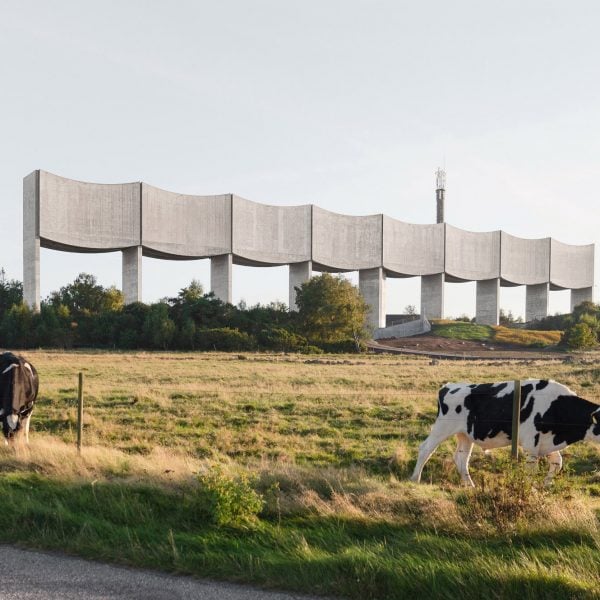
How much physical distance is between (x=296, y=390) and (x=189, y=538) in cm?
1652

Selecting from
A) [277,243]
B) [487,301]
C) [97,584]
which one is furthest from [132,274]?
[97,584]

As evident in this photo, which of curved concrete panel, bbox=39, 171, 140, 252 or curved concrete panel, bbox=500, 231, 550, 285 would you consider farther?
curved concrete panel, bbox=500, 231, 550, 285

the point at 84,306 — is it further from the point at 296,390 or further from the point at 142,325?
the point at 296,390

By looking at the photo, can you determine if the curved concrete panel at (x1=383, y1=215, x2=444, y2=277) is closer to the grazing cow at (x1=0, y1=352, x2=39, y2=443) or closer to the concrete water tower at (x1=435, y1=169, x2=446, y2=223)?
the concrete water tower at (x1=435, y1=169, x2=446, y2=223)

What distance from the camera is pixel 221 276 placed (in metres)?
71.8

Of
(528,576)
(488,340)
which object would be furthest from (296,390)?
(488,340)

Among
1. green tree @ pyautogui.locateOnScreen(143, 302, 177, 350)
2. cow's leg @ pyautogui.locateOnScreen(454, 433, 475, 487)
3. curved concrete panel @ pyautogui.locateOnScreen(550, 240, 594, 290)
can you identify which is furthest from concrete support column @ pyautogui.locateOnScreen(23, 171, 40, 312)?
curved concrete panel @ pyautogui.locateOnScreen(550, 240, 594, 290)

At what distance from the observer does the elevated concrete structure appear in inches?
2384

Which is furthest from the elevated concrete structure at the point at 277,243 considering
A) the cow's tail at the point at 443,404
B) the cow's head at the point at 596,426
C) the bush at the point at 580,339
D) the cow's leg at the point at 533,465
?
the cow's head at the point at 596,426

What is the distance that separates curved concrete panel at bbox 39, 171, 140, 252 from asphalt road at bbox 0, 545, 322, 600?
57.6 meters

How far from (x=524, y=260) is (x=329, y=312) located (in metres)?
50.1

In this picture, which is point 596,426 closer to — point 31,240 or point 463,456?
point 463,456

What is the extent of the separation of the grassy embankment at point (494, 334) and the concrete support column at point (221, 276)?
1068 inches

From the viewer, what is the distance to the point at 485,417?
875 centimetres
